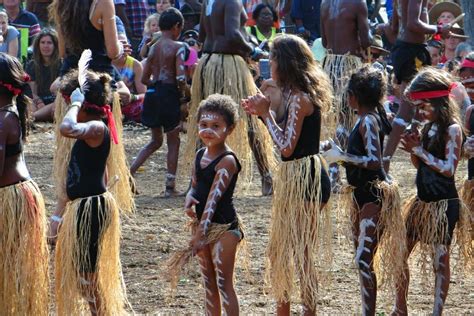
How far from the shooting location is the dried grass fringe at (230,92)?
834 centimetres

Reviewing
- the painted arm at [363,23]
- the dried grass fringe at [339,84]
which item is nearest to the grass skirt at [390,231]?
the dried grass fringe at [339,84]

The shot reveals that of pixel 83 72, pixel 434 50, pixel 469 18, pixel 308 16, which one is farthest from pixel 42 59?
pixel 83 72

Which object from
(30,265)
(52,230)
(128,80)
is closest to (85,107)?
(30,265)

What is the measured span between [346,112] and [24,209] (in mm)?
3974

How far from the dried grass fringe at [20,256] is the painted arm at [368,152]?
144cm

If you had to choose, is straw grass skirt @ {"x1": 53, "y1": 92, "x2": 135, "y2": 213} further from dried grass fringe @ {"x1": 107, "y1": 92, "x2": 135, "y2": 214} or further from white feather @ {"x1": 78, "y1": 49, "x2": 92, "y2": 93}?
white feather @ {"x1": 78, "y1": 49, "x2": 92, "y2": 93}

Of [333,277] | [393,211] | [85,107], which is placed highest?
[85,107]

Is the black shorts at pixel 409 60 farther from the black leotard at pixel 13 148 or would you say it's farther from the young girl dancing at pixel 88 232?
the black leotard at pixel 13 148

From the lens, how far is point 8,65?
4.86 meters

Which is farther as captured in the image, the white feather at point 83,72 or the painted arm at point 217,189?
the white feather at point 83,72

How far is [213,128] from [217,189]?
0.30 meters

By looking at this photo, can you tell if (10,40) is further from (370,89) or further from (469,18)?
(370,89)

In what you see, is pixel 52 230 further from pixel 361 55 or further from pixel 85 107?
pixel 361 55

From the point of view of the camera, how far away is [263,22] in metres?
12.6
